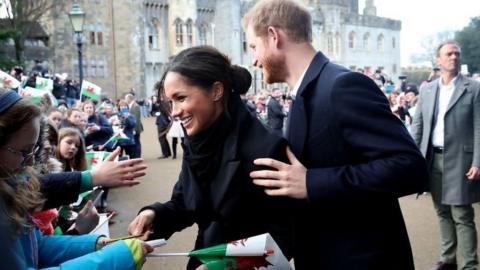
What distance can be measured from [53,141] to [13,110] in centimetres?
316

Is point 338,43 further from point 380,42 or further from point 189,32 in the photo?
point 189,32

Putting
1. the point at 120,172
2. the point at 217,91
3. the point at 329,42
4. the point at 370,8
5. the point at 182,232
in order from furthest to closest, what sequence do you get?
the point at 370,8 < the point at 329,42 < the point at 182,232 < the point at 120,172 < the point at 217,91

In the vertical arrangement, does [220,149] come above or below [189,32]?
below

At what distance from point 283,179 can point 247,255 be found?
34 cm

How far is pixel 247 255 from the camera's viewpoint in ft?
6.57

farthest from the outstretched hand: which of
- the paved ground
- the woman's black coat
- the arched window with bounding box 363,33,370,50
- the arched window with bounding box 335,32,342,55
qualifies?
the arched window with bounding box 363,33,370,50

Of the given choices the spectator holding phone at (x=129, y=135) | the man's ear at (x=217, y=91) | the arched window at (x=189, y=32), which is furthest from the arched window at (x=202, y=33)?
the man's ear at (x=217, y=91)

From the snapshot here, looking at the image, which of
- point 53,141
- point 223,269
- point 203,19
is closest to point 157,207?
point 223,269

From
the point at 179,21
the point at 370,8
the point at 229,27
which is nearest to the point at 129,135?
the point at 179,21

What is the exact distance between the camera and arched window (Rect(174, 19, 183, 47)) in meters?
A: 47.1

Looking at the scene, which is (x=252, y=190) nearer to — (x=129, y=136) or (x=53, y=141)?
(x=53, y=141)

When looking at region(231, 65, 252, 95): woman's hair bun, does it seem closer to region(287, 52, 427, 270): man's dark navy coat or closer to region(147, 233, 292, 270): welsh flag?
region(287, 52, 427, 270): man's dark navy coat

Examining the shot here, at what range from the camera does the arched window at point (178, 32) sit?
155ft

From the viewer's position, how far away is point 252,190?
2.10 meters
